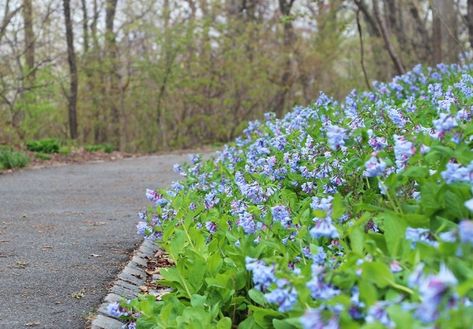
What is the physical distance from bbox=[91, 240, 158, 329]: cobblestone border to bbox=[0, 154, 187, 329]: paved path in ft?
0.26

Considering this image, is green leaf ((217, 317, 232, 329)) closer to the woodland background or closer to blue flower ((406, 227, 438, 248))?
blue flower ((406, 227, 438, 248))

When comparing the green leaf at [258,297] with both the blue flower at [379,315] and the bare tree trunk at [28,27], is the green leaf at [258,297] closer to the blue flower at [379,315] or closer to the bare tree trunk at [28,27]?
the blue flower at [379,315]

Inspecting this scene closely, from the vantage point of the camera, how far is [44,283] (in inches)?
166

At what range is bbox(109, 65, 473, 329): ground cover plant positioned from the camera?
5.89 feet

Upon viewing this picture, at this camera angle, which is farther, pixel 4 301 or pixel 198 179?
pixel 198 179

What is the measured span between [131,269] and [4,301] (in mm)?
916

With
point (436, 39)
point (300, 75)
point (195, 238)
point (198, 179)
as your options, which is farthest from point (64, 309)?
point (300, 75)

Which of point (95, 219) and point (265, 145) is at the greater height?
point (265, 145)

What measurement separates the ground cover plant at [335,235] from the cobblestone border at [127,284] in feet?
0.66

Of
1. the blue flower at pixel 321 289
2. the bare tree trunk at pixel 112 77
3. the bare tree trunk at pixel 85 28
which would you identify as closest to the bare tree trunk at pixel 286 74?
the bare tree trunk at pixel 112 77

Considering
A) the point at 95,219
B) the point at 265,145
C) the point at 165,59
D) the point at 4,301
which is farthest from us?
the point at 165,59

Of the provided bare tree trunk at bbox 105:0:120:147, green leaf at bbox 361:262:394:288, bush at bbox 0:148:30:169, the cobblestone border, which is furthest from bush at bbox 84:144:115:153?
green leaf at bbox 361:262:394:288

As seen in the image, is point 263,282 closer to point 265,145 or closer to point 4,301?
point 4,301

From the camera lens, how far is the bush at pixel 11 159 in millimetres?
11703
